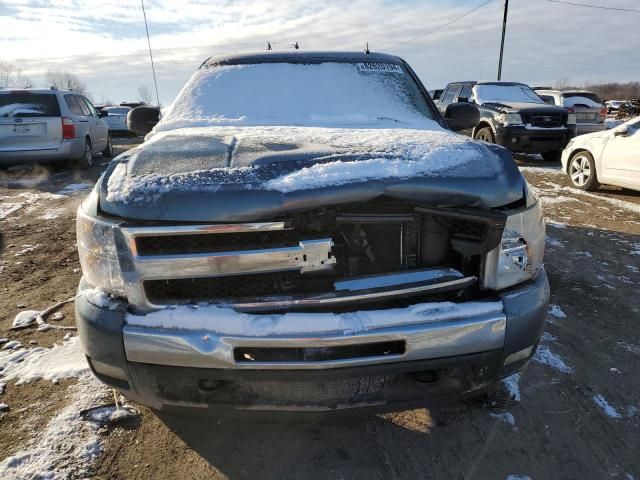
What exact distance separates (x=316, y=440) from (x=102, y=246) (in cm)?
131

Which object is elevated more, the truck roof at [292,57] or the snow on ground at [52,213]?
the truck roof at [292,57]

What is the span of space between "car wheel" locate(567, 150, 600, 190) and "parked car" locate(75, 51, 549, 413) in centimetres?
667

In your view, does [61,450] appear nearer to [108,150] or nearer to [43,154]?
[43,154]

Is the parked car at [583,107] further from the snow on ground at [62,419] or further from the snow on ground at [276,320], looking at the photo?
the snow on ground at [62,419]

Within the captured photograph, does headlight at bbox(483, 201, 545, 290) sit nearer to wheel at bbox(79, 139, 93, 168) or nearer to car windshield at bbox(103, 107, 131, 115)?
wheel at bbox(79, 139, 93, 168)

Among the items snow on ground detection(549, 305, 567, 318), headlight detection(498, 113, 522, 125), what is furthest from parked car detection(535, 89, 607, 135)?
snow on ground detection(549, 305, 567, 318)

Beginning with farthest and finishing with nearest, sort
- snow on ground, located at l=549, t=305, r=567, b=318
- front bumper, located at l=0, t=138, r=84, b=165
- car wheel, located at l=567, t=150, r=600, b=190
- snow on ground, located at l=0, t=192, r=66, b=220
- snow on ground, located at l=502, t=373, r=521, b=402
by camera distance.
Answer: front bumper, located at l=0, t=138, r=84, b=165, car wheel, located at l=567, t=150, r=600, b=190, snow on ground, located at l=0, t=192, r=66, b=220, snow on ground, located at l=549, t=305, r=567, b=318, snow on ground, located at l=502, t=373, r=521, b=402

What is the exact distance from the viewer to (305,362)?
1.71 metres

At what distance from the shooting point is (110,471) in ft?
6.62

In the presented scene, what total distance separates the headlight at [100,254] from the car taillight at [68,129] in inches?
350

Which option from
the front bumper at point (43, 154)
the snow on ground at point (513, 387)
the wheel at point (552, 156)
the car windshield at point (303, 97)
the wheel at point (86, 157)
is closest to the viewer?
the snow on ground at point (513, 387)

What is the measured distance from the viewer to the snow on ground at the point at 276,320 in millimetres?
1694

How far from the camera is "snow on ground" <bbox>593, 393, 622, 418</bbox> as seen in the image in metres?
2.40

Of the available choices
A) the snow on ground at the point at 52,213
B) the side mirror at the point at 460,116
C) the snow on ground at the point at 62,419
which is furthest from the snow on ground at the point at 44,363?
the snow on ground at the point at 52,213
